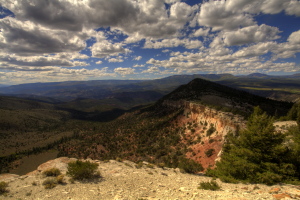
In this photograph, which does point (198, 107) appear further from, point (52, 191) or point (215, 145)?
point (52, 191)

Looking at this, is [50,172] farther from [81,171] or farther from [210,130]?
[210,130]

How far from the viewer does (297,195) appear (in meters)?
9.48

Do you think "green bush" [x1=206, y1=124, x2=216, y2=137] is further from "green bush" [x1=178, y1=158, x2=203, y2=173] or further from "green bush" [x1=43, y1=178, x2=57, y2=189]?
"green bush" [x1=43, y1=178, x2=57, y2=189]

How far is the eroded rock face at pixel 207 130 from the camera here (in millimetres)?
31812

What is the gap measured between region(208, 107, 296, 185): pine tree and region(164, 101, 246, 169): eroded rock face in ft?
40.6

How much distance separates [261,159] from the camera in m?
15.0

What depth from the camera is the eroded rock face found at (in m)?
31.8

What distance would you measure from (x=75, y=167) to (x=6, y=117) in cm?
16261

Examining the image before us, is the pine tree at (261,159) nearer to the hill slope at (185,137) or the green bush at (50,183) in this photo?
the hill slope at (185,137)

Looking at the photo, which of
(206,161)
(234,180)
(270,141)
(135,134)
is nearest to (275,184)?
(234,180)

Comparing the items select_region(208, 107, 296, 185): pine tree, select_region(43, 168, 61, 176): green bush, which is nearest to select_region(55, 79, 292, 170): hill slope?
select_region(208, 107, 296, 185): pine tree

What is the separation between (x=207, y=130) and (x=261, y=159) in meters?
26.4

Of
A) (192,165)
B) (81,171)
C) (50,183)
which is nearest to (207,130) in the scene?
(192,165)

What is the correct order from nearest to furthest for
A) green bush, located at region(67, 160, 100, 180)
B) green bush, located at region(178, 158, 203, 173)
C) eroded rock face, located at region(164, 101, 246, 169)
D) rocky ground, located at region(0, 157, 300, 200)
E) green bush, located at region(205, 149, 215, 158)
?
1. rocky ground, located at region(0, 157, 300, 200)
2. green bush, located at region(67, 160, 100, 180)
3. green bush, located at region(178, 158, 203, 173)
4. green bush, located at region(205, 149, 215, 158)
5. eroded rock face, located at region(164, 101, 246, 169)
